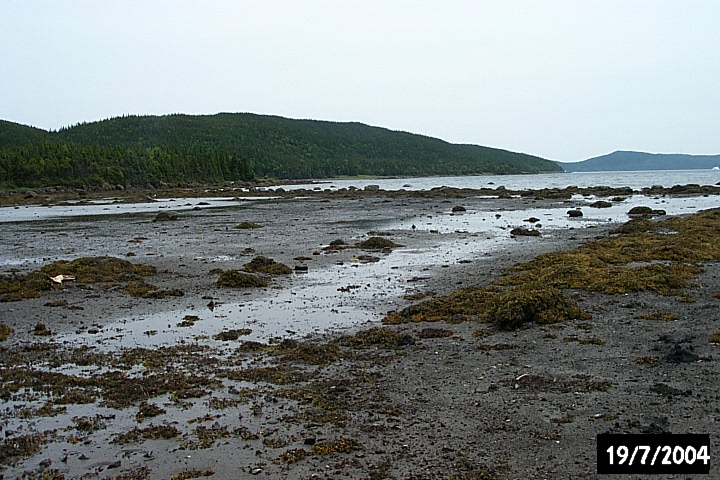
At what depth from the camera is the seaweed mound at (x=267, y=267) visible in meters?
22.0

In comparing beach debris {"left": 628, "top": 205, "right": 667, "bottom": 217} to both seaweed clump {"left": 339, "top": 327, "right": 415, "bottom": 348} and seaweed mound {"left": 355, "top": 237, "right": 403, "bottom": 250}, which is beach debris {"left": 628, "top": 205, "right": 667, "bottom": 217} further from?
seaweed clump {"left": 339, "top": 327, "right": 415, "bottom": 348}

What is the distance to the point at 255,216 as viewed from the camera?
5191 centimetres

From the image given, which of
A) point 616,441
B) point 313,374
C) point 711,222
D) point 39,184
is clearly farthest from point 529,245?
point 39,184

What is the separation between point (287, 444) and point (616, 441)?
13.3 feet

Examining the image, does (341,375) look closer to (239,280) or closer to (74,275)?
(239,280)

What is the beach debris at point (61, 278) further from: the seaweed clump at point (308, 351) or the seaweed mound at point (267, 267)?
the seaweed clump at point (308, 351)

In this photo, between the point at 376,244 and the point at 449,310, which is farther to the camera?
the point at 376,244

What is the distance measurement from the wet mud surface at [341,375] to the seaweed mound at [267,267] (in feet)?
0.84

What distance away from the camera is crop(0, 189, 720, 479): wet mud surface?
7684 millimetres

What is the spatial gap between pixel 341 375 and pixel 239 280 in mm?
9428

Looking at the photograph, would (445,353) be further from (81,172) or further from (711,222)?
(81,172)

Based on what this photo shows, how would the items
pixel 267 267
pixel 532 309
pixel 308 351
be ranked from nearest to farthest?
pixel 308 351, pixel 532 309, pixel 267 267

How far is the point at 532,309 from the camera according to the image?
14.0 meters

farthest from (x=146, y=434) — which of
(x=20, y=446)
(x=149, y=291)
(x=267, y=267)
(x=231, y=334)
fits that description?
(x=267, y=267)
